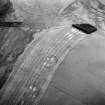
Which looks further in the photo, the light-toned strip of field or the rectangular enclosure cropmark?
the rectangular enclosure cropmark

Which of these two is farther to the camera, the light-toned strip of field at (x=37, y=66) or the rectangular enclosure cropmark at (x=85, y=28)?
the rectangular enclosure cropmark at (x=85, y=28)

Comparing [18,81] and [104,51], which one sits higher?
[104,51]

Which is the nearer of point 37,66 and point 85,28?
point 37,66

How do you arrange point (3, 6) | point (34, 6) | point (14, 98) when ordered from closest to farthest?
point (14, 98) < point (3, 6) < point (34, 6)

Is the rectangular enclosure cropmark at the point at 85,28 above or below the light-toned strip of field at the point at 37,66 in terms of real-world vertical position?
above

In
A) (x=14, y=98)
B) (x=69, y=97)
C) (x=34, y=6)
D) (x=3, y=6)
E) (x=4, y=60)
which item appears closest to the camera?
(x=69, y=97)

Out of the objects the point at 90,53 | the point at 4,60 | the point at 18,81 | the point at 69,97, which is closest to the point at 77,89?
the point at 69,97

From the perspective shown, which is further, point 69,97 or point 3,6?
point 3,6

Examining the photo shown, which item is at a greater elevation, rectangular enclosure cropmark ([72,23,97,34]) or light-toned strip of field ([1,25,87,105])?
rectangular enclosure cropmark ([72,23,97,34])

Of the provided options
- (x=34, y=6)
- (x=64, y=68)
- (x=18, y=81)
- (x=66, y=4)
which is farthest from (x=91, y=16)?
(x=18, y=81)

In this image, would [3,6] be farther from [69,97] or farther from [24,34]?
[69,97]
